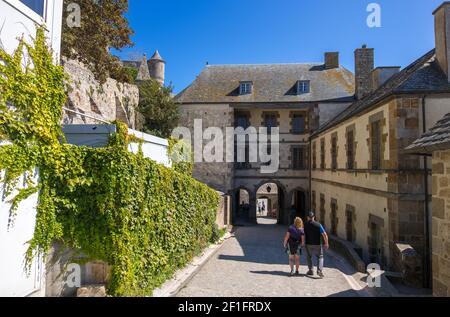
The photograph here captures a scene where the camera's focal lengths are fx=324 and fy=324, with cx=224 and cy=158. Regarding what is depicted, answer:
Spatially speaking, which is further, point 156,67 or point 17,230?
point 156,67

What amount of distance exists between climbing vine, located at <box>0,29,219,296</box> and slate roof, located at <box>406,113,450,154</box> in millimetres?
5673

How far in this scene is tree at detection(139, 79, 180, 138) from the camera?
24.2 metres

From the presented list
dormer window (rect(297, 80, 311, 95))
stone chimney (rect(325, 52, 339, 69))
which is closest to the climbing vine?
dormer window (rect(297, 80, 311, 95))

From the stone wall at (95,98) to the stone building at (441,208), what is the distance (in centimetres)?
1184

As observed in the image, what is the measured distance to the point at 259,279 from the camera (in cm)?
877

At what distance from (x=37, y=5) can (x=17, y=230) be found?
442 centimetres

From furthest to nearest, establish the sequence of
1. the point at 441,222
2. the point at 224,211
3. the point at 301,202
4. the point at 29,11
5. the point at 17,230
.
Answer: the point at 301,202 < the point at 224,211 < the point at 29,11 < the point at 17,230 < the point at 441,222

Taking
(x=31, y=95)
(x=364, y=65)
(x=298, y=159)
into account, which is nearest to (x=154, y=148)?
(x=31, y=95)

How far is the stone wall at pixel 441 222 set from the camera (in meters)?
5.32

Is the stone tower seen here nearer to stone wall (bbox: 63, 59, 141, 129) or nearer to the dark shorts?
stone wall (bbox: 63, 59, 141, 129)

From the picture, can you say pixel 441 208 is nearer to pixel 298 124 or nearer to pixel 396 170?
pixel 396 170
